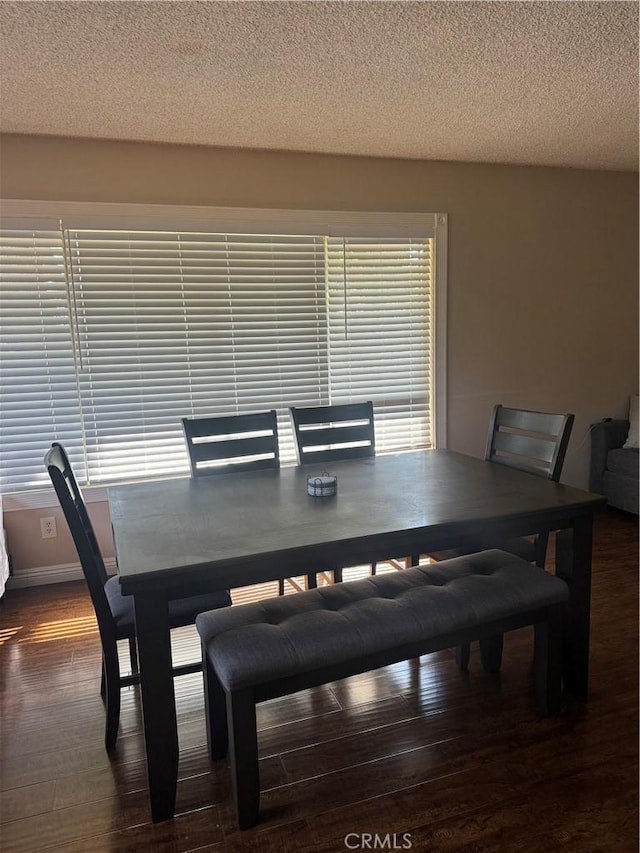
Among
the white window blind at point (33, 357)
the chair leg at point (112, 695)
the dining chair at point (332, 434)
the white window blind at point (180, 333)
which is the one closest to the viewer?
the chair leg at point (112, 695)

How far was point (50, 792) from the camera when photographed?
1752mm

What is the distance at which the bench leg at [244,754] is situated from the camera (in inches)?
61.9

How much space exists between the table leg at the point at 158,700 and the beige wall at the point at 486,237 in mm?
1977

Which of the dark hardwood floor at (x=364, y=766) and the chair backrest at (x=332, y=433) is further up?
the chair backrest at (x=332, y=433)

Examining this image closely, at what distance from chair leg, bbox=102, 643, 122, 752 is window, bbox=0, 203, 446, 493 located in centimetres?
166

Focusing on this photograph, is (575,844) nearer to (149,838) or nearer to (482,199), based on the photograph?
(149,838)

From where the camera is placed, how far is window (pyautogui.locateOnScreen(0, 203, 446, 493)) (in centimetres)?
315

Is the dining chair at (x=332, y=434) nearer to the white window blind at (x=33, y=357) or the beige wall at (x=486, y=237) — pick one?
the beige wall at (x=486, y=237)

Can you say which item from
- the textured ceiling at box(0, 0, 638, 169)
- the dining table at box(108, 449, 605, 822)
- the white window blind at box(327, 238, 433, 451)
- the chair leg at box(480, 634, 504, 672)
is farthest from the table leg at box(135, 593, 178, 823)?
the white window blind at box(327, 238, 433, 451)

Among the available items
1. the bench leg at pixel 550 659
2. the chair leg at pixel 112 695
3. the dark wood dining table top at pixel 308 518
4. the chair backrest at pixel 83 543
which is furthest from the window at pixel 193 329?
the bench leg at pixel 550 659

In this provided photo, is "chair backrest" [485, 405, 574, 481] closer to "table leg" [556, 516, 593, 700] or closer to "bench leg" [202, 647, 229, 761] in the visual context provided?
"table leg" [556, 516, 593, 700]

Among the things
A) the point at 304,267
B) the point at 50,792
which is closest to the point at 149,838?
the point at 50,792

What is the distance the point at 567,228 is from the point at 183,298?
281 centimetres

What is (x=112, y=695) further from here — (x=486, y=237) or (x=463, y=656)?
(x=486, y=237)
